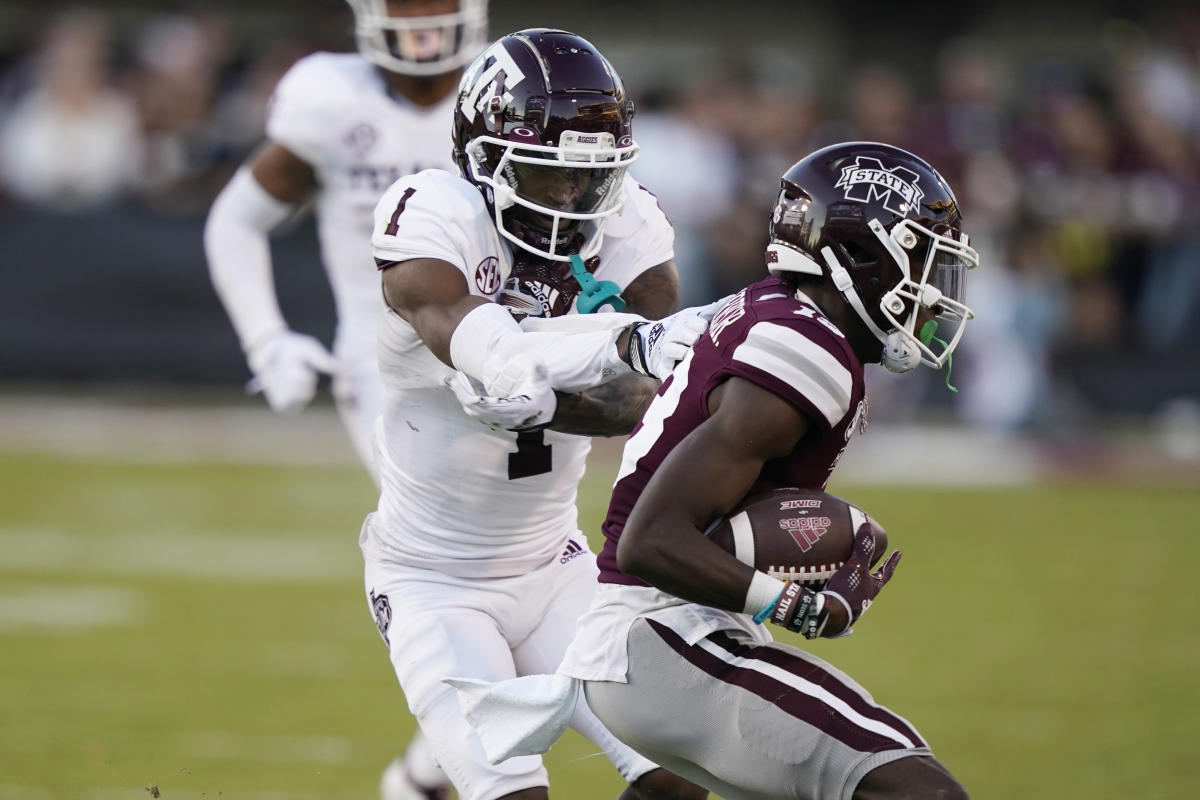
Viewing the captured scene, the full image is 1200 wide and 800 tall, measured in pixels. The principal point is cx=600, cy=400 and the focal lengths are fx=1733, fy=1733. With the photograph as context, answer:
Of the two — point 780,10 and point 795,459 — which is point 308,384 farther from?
point 780,10

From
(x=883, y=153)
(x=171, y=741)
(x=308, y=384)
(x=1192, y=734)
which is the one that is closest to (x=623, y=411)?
(x=883, y=153)

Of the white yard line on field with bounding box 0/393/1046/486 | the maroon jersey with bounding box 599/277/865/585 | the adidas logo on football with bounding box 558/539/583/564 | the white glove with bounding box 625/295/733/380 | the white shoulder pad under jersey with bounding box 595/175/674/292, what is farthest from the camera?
the white yard line on field with bounding box 0/393/1046/486

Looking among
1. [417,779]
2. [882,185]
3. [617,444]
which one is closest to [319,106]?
[417,779]

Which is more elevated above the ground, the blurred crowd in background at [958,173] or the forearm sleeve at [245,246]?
the forearm sleeve at [245,246]

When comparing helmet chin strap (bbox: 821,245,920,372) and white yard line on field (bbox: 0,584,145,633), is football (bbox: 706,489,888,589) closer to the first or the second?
helmet chin strap (bbox: 821,245,920,372)

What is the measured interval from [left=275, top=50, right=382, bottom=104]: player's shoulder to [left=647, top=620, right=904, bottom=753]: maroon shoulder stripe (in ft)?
8.24

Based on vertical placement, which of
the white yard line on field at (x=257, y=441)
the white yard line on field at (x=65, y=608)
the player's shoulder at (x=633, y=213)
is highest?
the player's shoulder at (x=633, y=213)

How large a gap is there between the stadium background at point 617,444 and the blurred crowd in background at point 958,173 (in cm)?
3

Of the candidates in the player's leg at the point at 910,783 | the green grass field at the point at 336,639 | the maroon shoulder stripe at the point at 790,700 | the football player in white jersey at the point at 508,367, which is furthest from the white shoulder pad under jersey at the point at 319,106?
the player's leg at the point at 910,783

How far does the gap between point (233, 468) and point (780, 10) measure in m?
8.12

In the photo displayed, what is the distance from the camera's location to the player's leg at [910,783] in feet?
9.22

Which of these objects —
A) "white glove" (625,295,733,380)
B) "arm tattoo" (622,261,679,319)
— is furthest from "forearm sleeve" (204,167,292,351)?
"white glove" (625,295,733,380)

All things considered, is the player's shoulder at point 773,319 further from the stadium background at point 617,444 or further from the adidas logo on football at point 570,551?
the stadium background at point 617,444

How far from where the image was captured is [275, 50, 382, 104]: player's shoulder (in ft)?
16.4
